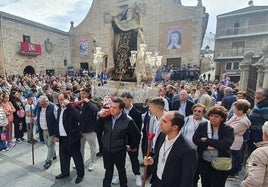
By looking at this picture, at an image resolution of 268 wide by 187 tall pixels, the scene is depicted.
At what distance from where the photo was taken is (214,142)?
2.42m

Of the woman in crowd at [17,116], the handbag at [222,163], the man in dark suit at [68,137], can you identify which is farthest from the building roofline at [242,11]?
the man in dark suit at [68,137]

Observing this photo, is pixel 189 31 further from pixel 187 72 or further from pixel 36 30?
pixel 36 30

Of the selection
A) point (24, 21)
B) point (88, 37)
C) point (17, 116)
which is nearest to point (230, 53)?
point (88, 37)

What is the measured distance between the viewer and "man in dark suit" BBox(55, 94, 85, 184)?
341 centimetres

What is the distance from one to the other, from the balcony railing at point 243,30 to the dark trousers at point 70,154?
2518 cm

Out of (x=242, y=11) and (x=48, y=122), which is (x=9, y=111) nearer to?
(x=48, y=122)

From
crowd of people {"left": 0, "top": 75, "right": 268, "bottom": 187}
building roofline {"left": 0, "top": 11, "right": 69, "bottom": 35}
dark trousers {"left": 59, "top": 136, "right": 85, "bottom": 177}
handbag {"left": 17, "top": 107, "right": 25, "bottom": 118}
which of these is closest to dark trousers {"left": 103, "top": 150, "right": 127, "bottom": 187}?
crowd of people {"left": 0, "top": 75, "right": 268, "bottom": 187}

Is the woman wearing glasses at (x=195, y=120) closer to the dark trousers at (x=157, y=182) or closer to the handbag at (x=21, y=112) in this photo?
the dark trousers at (x=157, y=182)

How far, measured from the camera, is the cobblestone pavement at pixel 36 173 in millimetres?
3381

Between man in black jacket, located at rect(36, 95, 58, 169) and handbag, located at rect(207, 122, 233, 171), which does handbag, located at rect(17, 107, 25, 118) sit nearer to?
man in black jacket, located at rect(36, 95, 58, 169)

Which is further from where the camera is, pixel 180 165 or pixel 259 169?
pixel 180 165

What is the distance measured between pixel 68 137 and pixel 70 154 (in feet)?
1.39

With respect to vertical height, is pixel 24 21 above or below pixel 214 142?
above

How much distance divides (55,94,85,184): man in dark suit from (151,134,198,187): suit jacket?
2.11 meters
